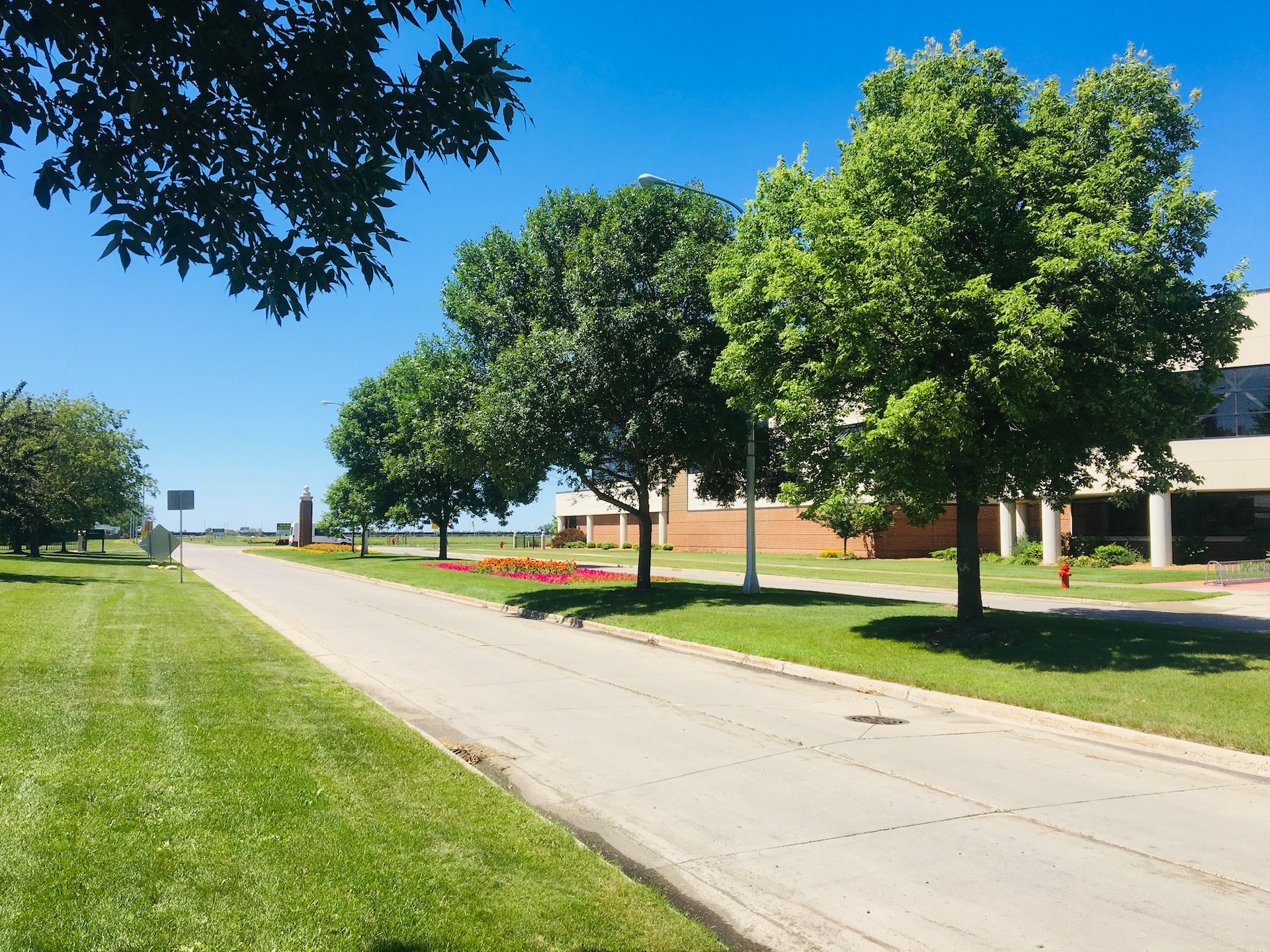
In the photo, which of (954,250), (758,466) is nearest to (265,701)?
(954,250)

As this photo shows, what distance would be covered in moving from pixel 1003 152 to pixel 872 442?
5.33 meters

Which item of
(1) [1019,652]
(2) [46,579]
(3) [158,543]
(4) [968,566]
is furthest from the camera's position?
(2) [46,579]

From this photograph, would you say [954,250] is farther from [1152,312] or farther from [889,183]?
[1152,312]

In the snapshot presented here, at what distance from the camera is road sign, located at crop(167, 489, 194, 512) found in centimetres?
2686

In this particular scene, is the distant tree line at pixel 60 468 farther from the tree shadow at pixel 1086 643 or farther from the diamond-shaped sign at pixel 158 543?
the tree shadow at pixel 1086 643

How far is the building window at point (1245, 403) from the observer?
33.7 m

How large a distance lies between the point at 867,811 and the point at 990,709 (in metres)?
4.40

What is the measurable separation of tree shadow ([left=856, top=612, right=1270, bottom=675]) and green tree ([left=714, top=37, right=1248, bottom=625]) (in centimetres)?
87

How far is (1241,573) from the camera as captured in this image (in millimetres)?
29453

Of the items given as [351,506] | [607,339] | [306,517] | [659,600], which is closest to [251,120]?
[607,339]

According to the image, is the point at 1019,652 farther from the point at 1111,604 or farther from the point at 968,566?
the point at 1111,604

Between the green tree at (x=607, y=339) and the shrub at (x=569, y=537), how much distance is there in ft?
190

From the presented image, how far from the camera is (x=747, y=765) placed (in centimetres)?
723

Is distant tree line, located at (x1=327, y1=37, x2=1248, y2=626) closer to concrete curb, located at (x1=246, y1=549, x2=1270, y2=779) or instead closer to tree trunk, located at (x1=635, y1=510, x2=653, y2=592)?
concrete curb, located at (x1=246, y1=549, x2=1270, y2=779)
